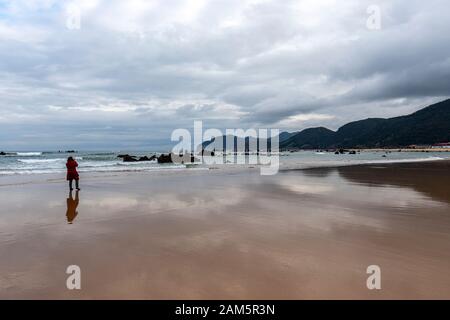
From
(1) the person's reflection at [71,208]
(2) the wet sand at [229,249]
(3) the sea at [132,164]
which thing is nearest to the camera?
(2) the wet sand at [229,249]

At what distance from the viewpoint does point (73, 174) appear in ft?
51.3

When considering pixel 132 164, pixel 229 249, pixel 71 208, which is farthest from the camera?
pixel 132 164

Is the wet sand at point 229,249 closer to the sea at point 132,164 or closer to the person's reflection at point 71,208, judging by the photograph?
the person's reflection at point 71,208

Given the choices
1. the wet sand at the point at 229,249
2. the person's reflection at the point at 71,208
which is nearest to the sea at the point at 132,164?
the person's reflection at the point at 71,208

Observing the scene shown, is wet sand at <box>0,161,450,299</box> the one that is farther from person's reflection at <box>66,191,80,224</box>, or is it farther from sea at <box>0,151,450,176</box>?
sea at <box>0,151,450,176</box>

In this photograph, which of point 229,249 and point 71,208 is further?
point 71,208

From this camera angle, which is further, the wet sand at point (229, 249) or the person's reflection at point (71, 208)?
the person's reflection at point (71, 208)

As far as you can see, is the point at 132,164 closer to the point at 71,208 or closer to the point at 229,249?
the point at 71,208

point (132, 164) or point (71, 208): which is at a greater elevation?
point (132, 164)

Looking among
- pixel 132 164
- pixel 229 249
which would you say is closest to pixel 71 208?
pixel 229 249

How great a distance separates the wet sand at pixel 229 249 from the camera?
430 centimetres

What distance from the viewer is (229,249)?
6.02m
